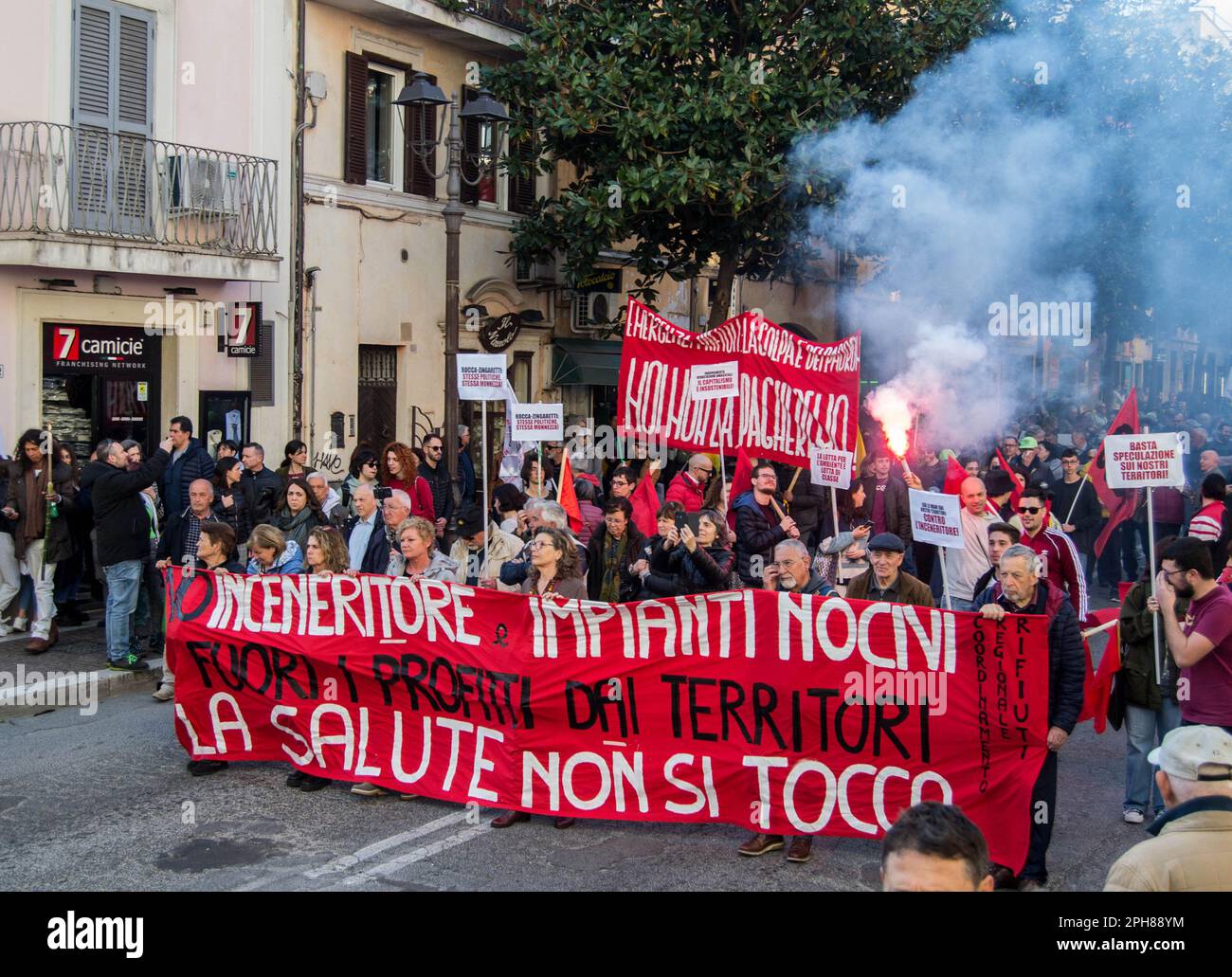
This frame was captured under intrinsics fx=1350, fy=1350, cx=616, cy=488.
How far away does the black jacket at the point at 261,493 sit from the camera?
1191 centimetres

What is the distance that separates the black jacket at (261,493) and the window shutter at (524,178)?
8372mm

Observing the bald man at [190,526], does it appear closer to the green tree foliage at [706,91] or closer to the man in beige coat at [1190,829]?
the man in beige coat at [1190,829]

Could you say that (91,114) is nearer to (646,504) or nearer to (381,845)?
(646,504)

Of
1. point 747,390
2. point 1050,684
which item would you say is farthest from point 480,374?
point 1050,684

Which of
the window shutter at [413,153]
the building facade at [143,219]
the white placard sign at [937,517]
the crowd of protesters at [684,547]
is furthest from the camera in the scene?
the window shutter at [413,153]

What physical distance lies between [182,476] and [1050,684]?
831cm

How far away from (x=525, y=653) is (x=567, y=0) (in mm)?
14191

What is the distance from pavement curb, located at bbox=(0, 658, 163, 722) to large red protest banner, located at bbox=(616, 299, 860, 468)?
4.79 meters

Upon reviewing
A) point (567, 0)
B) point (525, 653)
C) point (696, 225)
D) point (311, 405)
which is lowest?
point (525, 653)

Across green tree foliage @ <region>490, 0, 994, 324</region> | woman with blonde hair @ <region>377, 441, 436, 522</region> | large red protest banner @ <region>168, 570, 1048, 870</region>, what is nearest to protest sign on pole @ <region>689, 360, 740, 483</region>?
woman with blonde hair @ <region>377, 441, 436, 522</region>

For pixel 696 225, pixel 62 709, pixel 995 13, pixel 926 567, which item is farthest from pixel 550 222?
pixel 62 709

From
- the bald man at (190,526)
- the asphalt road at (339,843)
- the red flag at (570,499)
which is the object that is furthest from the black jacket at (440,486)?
the asphalt road at (339,843)

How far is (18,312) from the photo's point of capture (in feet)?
46.4

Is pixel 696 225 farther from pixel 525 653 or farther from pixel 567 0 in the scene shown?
pixel 525 653
